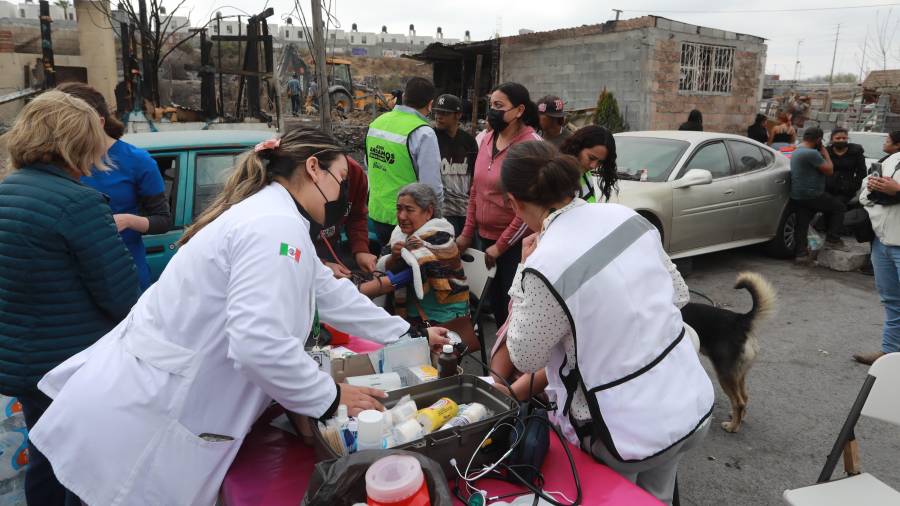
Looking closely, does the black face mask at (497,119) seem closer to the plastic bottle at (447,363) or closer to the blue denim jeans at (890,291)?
the plastic bottle at (447,363)

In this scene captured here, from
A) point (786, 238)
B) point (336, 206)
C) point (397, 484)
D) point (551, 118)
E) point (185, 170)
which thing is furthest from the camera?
point (786, 238)

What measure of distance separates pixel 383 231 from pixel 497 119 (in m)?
1.35

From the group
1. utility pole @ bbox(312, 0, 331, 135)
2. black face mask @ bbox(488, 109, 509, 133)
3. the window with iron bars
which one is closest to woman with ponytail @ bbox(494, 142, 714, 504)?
black face mask @ bbox(488, 109, 509, 133)

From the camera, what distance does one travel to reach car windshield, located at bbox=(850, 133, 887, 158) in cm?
989

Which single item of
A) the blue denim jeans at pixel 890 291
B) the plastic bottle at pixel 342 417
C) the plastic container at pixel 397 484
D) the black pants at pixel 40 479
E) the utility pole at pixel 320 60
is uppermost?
the utility pole at pixel 320 60

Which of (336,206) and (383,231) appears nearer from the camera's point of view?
(336,206)

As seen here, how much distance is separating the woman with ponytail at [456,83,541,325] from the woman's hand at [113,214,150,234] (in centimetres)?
199

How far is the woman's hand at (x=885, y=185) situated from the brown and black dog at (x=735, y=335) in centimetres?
142

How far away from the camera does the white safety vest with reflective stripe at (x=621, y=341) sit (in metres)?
1.68

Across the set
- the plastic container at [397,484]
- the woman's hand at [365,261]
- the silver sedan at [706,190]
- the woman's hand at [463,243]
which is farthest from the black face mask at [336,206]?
the silver sedan at [706,190]

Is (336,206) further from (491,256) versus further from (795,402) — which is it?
(795,402)

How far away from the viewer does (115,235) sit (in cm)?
230

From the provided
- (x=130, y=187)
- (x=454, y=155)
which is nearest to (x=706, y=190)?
(x=454, y=155)

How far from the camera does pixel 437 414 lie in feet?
5.70
